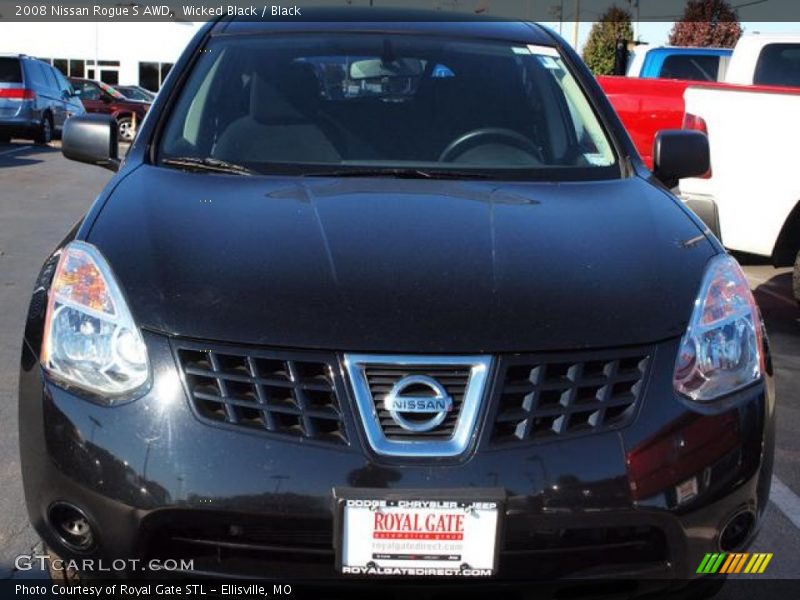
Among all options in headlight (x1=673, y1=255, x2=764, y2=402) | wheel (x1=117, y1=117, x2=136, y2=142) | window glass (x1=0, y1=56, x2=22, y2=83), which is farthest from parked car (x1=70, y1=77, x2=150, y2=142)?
headlight (x1=673, y1=255, x2=764, y2=402)

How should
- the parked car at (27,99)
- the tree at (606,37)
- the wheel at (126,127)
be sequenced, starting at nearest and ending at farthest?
the parked car at (27,99) < the wheel at (126,127) < the tree at (606,37)

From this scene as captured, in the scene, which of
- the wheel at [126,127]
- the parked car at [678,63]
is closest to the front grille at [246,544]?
the parked car at [678,63]

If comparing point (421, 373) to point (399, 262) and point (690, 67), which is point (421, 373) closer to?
point (399, 262)

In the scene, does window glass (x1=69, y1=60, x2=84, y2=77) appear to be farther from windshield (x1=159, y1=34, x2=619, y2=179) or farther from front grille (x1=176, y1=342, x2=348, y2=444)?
front grille (x1=176, y1=342, x2=348, y2=444)

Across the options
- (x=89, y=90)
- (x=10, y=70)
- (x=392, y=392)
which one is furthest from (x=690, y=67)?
(x=89, y=90)

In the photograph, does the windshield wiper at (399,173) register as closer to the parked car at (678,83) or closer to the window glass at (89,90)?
the parked car at (678,83)

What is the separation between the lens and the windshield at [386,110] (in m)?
3.39

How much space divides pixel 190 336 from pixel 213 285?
179 mm

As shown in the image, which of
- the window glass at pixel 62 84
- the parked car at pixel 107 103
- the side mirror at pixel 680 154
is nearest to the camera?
the side mirror at pixel 680 154

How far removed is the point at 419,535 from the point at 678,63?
11722 mm

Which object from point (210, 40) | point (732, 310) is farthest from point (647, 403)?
point (210, 40)

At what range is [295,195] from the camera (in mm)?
2928

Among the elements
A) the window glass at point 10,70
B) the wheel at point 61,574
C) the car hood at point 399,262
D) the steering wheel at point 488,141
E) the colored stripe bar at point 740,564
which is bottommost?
the window glass at point 10,70

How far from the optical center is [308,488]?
2.15 metres
